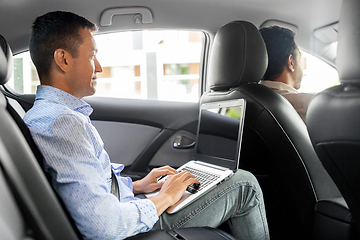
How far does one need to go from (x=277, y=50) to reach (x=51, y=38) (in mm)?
1259

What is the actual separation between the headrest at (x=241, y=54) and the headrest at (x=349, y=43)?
0.74 meters

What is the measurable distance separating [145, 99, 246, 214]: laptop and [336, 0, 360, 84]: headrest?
0.65 m

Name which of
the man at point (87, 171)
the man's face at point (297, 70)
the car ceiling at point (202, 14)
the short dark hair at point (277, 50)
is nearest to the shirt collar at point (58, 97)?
the man at point (87, 171)

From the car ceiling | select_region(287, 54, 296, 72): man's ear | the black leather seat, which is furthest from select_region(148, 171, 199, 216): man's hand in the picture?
the car ceiling

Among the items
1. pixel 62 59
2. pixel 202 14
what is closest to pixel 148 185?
pixel 62 59

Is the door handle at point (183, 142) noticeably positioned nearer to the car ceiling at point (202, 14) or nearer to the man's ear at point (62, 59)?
the car ceiling at point (202, 14)

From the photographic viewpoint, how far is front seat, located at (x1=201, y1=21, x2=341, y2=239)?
1.38 meters

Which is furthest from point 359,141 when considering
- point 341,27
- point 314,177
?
point 314,177

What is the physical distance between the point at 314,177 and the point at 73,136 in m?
0.98

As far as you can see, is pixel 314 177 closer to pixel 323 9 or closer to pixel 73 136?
pixel 73 136

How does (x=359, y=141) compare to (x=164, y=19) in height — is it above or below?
below

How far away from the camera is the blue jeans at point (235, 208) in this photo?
125 centimetres

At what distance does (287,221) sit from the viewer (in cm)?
146

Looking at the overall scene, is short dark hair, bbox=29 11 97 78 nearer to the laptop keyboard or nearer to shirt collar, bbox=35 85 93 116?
shirt collar, bbox=35 85 93 116
